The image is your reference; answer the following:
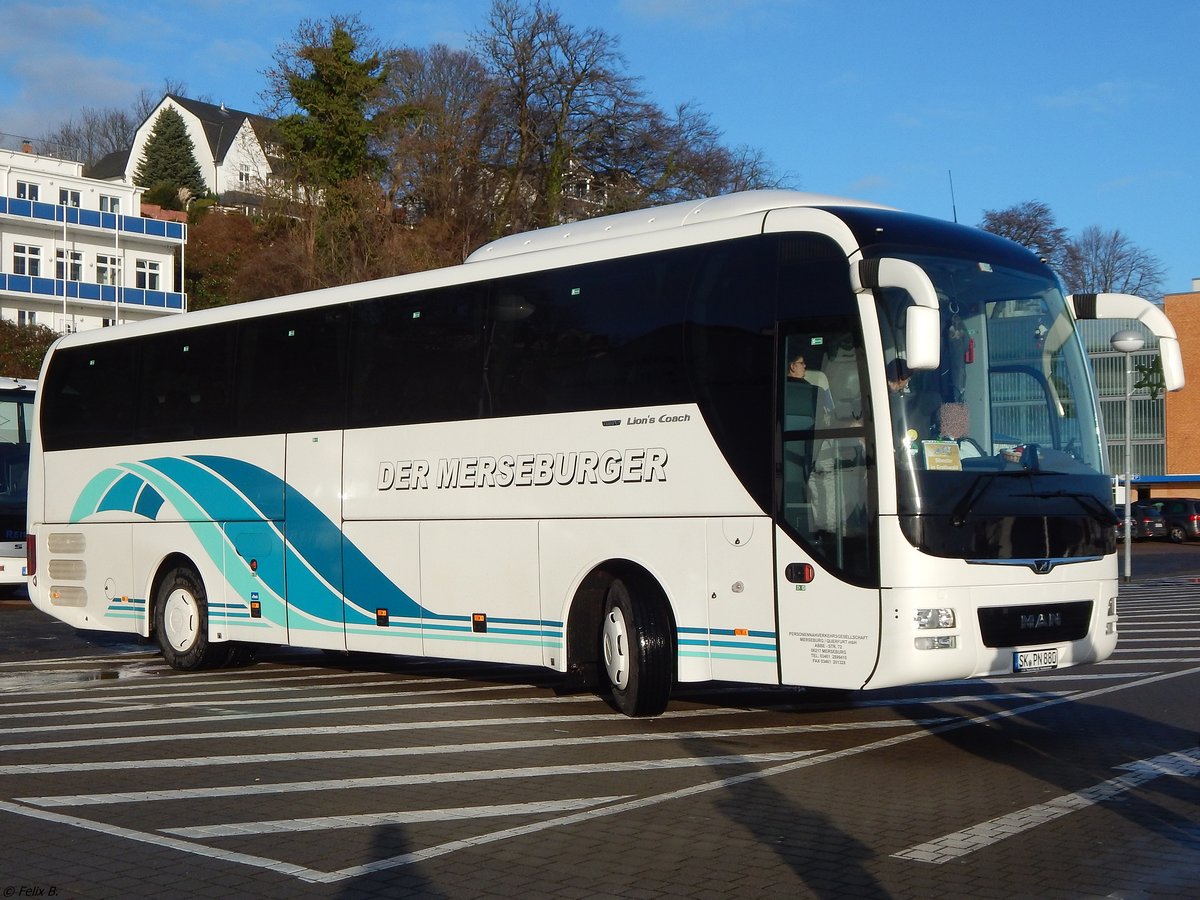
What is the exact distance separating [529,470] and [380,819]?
477 cm

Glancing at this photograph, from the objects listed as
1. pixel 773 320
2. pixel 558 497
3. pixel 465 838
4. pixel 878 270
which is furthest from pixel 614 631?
pixel 465 838

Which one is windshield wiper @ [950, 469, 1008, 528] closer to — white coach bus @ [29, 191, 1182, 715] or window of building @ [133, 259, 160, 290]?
white coach bus @ [29, 191, 1182, 715]

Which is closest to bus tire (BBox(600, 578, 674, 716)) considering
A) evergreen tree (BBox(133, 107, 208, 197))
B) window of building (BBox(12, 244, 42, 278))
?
window of building (BBox(12, 244, 42, 278))

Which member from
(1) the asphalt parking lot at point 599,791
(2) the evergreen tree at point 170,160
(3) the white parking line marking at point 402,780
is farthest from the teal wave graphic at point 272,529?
(2) the evergreen tree at point 170,160

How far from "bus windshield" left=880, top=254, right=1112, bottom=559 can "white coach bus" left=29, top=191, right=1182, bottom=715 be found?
23mm

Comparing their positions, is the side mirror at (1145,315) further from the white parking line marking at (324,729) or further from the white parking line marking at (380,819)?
the white parking line marking at (380,819)

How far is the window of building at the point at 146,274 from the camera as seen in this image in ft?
263

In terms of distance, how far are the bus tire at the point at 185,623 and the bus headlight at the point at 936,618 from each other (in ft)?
27.8

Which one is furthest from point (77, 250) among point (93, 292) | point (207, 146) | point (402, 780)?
point (402, 780)

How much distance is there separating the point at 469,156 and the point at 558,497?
36.2m

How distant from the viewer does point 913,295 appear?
9.21m

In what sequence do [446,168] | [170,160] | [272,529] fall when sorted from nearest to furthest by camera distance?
[272,529] < [446,168] < [170,160]

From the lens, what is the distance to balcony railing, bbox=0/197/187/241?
75938 millimetres

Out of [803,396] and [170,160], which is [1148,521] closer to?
[803,396]
